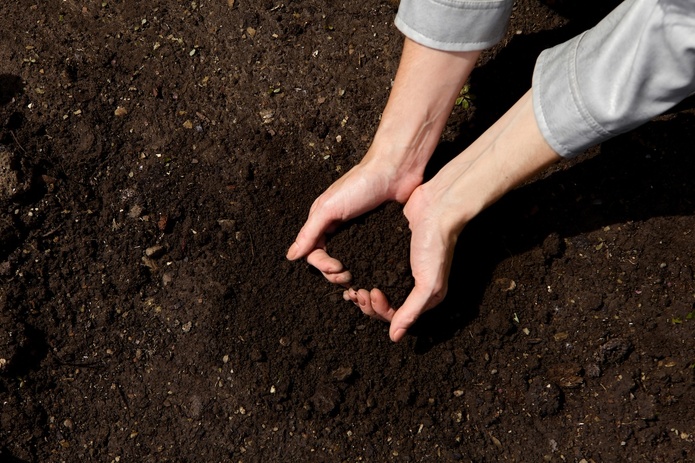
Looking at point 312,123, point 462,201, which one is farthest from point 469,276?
point 312,123

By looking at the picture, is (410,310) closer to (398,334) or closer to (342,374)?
(398,334)

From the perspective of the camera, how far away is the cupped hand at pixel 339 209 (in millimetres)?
1967

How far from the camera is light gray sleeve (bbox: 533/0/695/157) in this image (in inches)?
54.2

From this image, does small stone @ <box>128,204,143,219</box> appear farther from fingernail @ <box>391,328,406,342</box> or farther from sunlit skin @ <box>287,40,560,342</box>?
fingernail @ <box>391,328,406,342</box>

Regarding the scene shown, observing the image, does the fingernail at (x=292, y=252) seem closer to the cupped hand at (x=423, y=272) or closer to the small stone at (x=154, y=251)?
the cupped hand at (x=423, y=272)

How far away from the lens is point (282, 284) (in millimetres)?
2123

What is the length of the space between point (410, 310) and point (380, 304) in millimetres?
105

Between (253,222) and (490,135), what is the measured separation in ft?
3.00

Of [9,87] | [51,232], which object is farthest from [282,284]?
[9,87]

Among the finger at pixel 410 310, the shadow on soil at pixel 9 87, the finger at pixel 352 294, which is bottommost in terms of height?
the finger at pixel 410 310

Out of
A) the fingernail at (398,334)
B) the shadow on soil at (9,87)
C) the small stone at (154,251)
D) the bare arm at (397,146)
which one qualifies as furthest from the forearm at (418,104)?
the shadow on soil at (9,87)

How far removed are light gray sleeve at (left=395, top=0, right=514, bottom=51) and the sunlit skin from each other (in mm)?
53

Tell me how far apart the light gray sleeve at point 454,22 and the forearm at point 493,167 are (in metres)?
0.24

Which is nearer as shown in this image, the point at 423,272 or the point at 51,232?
the point at 423,272
